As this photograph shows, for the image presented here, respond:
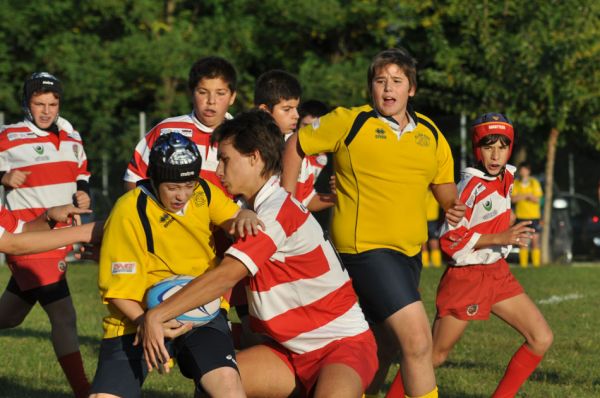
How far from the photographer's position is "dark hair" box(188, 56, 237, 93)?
23.0 ft

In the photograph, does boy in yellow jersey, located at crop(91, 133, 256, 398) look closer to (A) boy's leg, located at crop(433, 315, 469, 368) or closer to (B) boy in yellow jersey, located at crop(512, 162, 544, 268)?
(A) boy's leg, located at crop(433, 315, 469, 368)

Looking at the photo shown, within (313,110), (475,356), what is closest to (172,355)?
(313,110)

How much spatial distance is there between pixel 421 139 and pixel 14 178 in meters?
2.67

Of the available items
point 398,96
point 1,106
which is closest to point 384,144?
point 398,96

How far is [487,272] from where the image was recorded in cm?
759

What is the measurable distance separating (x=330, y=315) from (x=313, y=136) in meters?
1.29

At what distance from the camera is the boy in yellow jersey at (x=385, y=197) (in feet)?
20.3

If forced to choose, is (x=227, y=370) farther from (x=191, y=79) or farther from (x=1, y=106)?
(x=1, y=106)

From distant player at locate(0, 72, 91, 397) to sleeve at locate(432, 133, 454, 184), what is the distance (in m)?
2.75

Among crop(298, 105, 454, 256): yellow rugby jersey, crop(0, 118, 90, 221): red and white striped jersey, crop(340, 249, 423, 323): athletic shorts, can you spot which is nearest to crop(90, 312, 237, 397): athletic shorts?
crop(340, 249, 423, 323): athletic shorts

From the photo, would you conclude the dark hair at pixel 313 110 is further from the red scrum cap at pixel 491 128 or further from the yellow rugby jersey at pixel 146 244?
the yellow rugby jersey at pixel 146 244

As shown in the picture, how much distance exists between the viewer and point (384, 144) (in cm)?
632

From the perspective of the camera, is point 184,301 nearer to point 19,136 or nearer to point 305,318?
point 305,318

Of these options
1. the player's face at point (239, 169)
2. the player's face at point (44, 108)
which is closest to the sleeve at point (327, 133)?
the player's face at point (239, 169)
